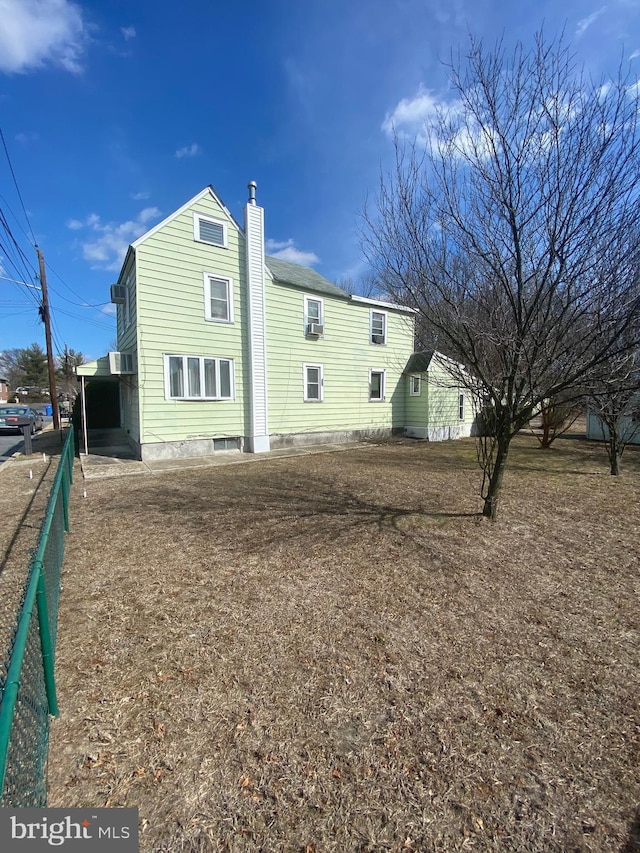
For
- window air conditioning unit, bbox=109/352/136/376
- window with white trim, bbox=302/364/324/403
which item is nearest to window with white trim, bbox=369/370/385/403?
window with white trim, bbox=302/364/324/403

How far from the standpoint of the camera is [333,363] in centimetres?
1441

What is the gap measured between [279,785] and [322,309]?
1348 cm

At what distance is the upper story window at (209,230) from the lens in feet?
35.8

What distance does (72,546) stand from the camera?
4945 mm

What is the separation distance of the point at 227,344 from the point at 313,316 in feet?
12.1

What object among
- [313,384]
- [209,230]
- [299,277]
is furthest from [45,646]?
[299,277]

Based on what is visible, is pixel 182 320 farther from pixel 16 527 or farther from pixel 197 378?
pixel 16 527

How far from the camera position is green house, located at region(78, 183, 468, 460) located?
10.5 m

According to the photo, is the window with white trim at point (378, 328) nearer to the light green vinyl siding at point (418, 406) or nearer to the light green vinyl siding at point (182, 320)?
the light green vinyl siding at point (418, 406)

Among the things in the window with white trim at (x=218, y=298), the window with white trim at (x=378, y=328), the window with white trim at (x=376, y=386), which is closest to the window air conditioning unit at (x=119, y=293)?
the window with white trim at (x=218, y=298)

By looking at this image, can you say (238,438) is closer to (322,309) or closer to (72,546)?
(322,309)

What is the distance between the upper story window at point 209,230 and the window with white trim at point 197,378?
342cm

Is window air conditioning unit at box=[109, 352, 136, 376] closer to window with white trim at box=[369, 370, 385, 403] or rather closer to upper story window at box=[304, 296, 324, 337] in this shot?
upper story window at box=[304, 296, 324, 337]

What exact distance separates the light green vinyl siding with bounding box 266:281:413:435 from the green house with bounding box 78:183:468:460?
0.13 feet
